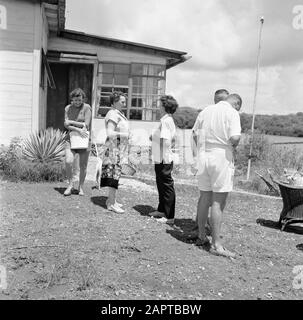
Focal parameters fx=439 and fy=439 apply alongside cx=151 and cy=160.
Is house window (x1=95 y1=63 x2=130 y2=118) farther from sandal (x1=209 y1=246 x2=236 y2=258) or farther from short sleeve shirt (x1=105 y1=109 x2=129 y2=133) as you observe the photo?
sandal (x1=209 y1=246 x2=236 y2=258)

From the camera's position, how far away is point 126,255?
4.79 m

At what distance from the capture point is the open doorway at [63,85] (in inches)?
579

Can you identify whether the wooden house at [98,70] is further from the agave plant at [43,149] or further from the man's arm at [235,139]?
the man's arm at [235,139]

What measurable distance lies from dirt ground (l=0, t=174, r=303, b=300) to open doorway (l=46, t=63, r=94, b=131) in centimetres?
801

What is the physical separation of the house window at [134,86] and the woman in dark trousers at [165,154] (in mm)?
8461

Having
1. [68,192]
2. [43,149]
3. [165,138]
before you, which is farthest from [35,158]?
[165,138]

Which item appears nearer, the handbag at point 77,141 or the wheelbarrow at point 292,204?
the wheelbarrow at point 292,204

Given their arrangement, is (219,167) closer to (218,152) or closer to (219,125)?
(218,152)

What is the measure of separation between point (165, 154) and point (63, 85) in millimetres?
9955

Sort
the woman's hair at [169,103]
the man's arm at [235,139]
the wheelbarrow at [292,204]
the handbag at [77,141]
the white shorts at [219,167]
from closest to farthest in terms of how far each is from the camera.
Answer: the man's arm at [235,139] < the white shorts at [219,167] < the woman's hair at [169,103] < the wheelbarrow at [292,204] < the handbag at [77,141]

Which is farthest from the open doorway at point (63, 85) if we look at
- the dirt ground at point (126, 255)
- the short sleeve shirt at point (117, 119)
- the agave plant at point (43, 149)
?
the short sleeve shirt at point (117, 119)

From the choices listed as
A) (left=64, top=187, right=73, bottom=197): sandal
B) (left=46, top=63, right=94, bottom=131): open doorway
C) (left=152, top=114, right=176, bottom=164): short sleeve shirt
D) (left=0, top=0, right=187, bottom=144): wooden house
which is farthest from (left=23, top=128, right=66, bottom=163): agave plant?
(left=46, top=63, right=94, bottom=131): open doorway

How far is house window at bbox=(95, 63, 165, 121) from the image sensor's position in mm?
14430

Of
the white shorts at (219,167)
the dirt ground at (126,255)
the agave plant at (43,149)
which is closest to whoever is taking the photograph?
the dirt ground at (126,255)
